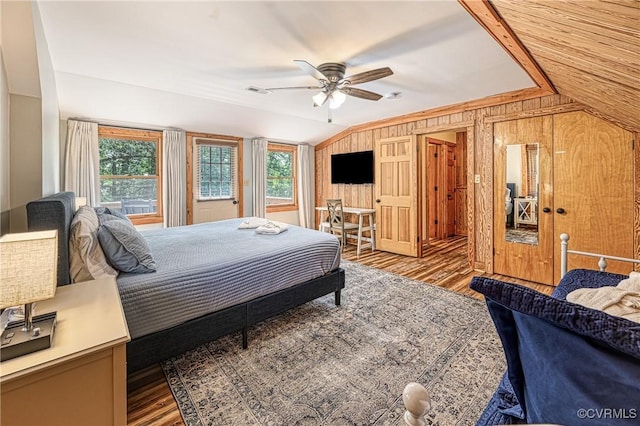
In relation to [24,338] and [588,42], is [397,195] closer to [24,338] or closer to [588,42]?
[588,42]

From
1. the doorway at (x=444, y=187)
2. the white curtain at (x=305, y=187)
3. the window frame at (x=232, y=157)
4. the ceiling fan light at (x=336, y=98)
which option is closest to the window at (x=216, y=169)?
the window frame at (x=232, y=157)

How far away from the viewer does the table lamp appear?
97cm

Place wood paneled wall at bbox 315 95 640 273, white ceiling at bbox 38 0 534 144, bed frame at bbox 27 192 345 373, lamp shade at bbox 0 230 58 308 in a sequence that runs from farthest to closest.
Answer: wood paneled wall at bbox 315 95 640 273 → white ceiling at bbox 38 0 534 144 → bed frame at bbox 27 192 345 373 → lamp shade at bbox 0 230 58 308

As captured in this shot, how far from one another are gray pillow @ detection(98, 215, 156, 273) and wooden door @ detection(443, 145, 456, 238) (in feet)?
20.3

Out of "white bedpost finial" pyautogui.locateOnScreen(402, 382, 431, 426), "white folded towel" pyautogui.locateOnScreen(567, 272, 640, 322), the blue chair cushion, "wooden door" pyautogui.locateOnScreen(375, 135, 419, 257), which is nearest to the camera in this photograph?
the blue chair cushion

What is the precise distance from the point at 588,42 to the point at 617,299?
135cm

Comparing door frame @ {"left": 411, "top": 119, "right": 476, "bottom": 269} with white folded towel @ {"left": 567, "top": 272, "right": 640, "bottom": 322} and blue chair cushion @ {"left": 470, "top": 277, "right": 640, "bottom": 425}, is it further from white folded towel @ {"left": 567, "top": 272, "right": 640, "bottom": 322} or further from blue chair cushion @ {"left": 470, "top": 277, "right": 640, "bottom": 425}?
blue chair cushion @ {"left": 470, "top": 277, "right": 640, "bottom": 425}

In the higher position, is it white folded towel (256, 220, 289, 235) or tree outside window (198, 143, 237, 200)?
tree outside window (198, 143, 237, 200)

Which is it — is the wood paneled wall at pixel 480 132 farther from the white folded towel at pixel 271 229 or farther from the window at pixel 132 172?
the window at pixel 132 172

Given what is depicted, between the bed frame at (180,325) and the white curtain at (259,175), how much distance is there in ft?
11.0

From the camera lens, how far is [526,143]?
3715mm

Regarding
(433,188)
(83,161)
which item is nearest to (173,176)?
(83,161)

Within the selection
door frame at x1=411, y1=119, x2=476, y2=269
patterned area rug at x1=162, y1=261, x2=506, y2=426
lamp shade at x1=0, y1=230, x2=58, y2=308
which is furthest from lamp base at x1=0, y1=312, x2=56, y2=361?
door frame at x1=411, y1=119, x2=476, y2=269

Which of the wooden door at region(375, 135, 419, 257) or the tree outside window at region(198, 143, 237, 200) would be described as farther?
the tree outside window at region(198, 143, 237, 200)
